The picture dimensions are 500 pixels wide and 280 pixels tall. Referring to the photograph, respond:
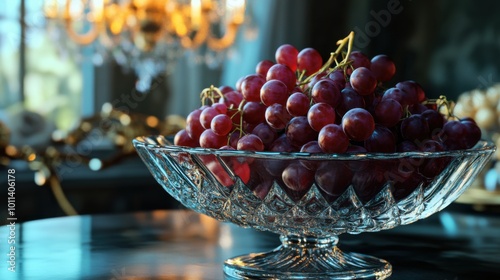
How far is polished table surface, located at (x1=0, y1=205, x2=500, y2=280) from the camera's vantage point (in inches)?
27.0

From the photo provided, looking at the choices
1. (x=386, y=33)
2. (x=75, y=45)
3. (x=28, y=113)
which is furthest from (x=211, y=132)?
(x=75, y=45)

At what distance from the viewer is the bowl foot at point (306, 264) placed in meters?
0.66

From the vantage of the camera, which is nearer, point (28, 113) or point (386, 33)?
point (28, 113)

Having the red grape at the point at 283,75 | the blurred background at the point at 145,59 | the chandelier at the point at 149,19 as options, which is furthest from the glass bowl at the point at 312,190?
the chandelier at the point at 149,19

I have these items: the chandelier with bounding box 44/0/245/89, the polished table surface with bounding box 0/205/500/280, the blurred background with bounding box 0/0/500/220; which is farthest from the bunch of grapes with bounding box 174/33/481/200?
the chandelier with bounding box 44/0/245/89

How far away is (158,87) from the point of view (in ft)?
13.6

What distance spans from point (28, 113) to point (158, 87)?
1741mm

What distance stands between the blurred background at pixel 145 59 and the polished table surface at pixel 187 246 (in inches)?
53.0

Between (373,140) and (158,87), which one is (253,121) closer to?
(373,140)

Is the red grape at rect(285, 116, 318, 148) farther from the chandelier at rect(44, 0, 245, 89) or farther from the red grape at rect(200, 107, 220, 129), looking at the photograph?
the chandelier at rect(44, 0, 245, 89)

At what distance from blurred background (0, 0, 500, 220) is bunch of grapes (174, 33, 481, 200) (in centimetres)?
161

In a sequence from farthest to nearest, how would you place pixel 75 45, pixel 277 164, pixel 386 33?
pixel 75 45, pixel 386 33, pixel 277 164

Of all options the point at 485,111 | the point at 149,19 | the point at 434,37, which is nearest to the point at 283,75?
the point at 485,111

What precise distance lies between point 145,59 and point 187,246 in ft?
9.62
